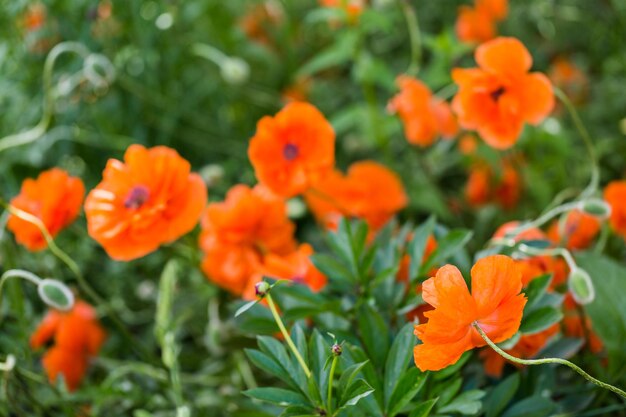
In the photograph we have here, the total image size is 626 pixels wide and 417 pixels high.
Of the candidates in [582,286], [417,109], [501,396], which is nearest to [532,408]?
[501,396]

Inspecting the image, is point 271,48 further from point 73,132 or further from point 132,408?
point 132,408

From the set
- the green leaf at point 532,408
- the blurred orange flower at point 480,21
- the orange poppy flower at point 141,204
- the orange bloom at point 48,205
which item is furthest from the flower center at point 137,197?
the blurred orange flower at point 480,21

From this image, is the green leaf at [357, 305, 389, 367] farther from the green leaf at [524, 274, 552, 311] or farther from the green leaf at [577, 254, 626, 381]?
the green leaf at [577, 254, 626, 381]

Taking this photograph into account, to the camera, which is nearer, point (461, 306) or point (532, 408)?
point (461, 306)

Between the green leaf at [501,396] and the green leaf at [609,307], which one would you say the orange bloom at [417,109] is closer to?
the green leaf at [609,307]

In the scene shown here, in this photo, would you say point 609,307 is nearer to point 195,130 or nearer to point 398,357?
point 398,357

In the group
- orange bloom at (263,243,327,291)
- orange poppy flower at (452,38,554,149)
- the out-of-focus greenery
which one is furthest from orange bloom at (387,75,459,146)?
orange bloom at (263,243,327,291)

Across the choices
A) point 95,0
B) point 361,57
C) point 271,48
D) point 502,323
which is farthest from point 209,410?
point 271,48
